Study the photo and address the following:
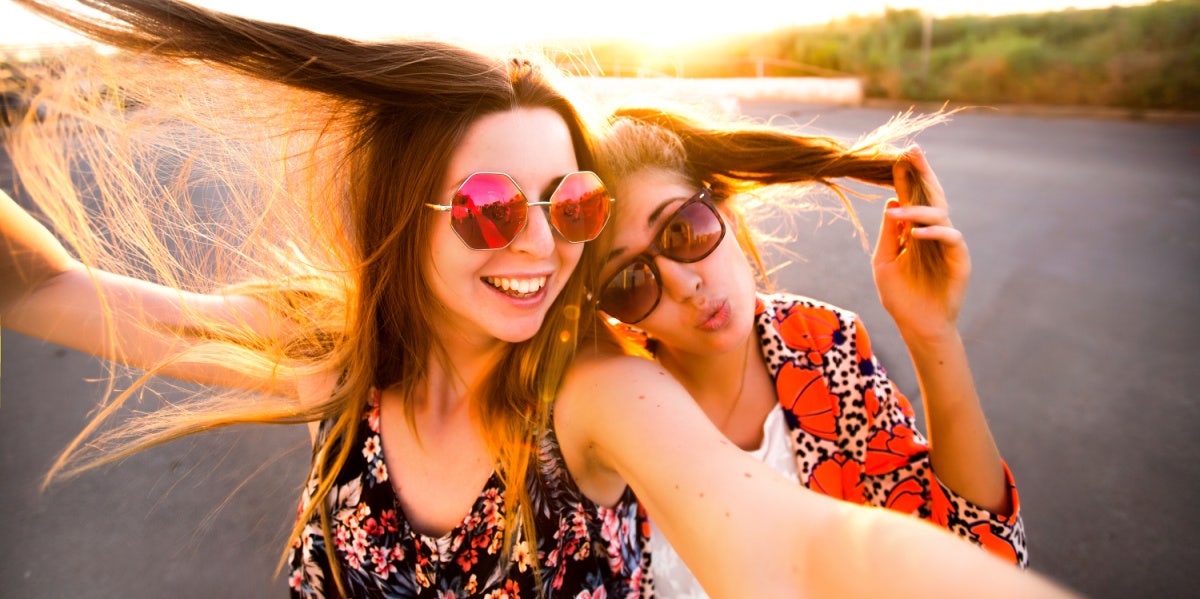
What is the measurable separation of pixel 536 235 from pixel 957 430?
1290 millimetres

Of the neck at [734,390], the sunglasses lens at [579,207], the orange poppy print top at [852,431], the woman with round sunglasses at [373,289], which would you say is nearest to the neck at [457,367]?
the woman with round sunglasses at [373,289]

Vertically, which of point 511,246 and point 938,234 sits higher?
point 511,246

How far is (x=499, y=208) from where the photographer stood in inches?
50.9

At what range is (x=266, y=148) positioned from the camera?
1.45 meters

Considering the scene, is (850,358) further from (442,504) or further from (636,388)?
(442,504)

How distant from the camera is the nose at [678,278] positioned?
171cm

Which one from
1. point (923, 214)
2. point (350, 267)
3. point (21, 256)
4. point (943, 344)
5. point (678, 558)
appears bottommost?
point (678, 558)

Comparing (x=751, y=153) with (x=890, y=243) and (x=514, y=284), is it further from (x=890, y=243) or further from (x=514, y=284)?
(x=514, y=284)

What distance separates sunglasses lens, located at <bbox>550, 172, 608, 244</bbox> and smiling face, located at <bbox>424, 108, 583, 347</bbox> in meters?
0.03

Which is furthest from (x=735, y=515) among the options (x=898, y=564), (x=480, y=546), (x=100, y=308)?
(x=100, y=308)

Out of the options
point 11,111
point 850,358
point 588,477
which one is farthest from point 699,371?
point 11,111

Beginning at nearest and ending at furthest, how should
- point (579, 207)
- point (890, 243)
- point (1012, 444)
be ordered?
point (579, 207) < point (890, 243) < point (1012, 444)

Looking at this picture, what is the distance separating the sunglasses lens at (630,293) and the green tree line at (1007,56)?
20.2ft

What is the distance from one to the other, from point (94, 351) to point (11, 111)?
0.66 m
